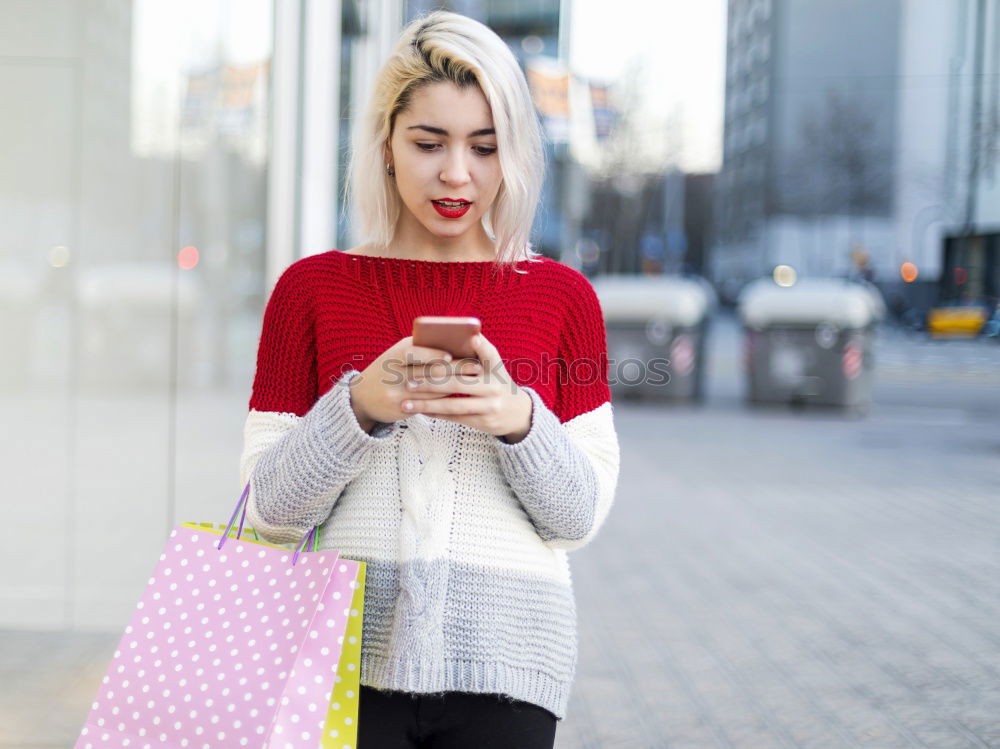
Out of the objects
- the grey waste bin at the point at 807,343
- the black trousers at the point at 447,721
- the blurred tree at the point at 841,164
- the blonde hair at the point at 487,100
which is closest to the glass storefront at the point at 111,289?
the blonde hair at the point at 487,100

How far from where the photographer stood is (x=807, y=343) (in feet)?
34.4

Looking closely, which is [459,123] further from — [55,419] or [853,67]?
[853,67]

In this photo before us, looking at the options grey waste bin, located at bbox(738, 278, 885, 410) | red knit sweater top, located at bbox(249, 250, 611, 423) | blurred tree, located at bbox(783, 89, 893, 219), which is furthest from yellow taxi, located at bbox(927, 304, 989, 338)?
red knit sweater top, located at bbox(249, 250, 611, 423)

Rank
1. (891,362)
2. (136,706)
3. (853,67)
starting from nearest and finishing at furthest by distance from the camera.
Result: (136,706), (853,67), (891,362)

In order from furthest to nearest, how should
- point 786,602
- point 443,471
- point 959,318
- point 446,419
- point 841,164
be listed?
point 841,164 < point 959,318 < point 786,602 < point 443,471 < point 446,419

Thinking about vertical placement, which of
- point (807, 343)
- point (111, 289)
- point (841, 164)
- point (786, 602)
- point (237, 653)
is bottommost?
point (786, 602)

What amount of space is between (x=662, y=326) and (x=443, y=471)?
978 centimetres

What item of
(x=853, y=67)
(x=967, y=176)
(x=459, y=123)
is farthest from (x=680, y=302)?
(x=459, y=123)

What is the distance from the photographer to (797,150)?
838 cm

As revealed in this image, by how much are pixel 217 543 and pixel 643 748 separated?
227 cm

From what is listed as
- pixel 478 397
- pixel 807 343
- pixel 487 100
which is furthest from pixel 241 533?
pixel 807 343

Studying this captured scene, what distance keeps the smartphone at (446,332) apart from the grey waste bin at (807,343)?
9.19m

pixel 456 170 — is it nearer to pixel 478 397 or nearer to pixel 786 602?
pixel 478 397

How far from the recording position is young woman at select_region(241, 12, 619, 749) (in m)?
1.37
